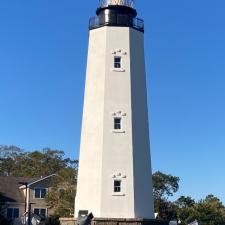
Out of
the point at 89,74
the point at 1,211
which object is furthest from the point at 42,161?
the point at 89,74

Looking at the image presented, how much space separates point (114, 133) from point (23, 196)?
3337cm

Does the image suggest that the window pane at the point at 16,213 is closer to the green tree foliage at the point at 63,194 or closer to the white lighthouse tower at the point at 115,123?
the green tree foliage at the point at 63,194

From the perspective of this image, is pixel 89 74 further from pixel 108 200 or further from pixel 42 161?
pixel 42 161

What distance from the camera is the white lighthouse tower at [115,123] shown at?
31.4 metres

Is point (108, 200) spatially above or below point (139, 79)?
below

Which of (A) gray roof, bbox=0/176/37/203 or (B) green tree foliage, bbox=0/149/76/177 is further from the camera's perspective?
(B) green tree foliage, bbox=0/149/76/177

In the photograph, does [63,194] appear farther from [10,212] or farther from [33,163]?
[33,163]

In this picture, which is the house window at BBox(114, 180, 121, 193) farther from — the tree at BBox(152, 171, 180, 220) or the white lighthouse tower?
the tree at BBox(152, 171, 180, 220)

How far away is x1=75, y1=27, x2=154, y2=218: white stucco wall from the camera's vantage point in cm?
3131

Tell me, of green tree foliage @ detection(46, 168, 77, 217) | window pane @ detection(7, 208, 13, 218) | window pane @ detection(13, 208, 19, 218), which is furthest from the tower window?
window pane @ detection(13, 208, 19, 218)

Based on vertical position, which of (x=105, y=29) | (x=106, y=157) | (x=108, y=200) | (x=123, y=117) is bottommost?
(x=108, y=200)

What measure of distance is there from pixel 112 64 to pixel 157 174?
26666mm

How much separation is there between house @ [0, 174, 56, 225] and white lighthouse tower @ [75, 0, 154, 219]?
29.3m

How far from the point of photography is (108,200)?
31.1 meters
